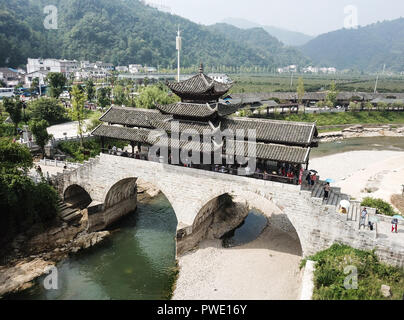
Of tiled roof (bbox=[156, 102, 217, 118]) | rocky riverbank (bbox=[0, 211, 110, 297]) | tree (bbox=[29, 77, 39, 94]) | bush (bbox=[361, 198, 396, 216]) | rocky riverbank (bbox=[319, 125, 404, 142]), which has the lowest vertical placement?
rocky riverbank (bbox=[0, 211, 110, 297])

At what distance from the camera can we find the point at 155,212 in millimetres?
32125

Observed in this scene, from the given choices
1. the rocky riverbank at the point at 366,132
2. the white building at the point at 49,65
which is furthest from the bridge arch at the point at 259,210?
the white building at the point at 49,65

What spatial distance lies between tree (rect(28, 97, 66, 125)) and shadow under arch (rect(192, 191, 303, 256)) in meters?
35.9

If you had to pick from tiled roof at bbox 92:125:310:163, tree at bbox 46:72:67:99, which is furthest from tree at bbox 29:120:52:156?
tree at bbox 46:72:67:99

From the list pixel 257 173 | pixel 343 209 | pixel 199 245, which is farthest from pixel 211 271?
pixel 343 209

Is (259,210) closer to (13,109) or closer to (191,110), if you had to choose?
(191,110)

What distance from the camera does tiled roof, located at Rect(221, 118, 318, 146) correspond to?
2088cm

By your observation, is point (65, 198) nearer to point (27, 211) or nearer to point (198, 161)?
point (27, 211)

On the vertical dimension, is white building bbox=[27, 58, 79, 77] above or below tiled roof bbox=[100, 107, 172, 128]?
above

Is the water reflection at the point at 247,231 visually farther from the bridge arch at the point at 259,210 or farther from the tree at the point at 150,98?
the tree at the point at 150,98

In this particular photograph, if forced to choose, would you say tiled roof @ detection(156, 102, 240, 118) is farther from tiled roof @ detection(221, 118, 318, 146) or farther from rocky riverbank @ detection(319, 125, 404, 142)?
rocky riverbank @ detection(319, 125, 404, 142)

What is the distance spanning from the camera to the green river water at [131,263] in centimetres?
2092

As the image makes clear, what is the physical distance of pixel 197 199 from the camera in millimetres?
23812

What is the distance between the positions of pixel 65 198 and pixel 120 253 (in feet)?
29.9
